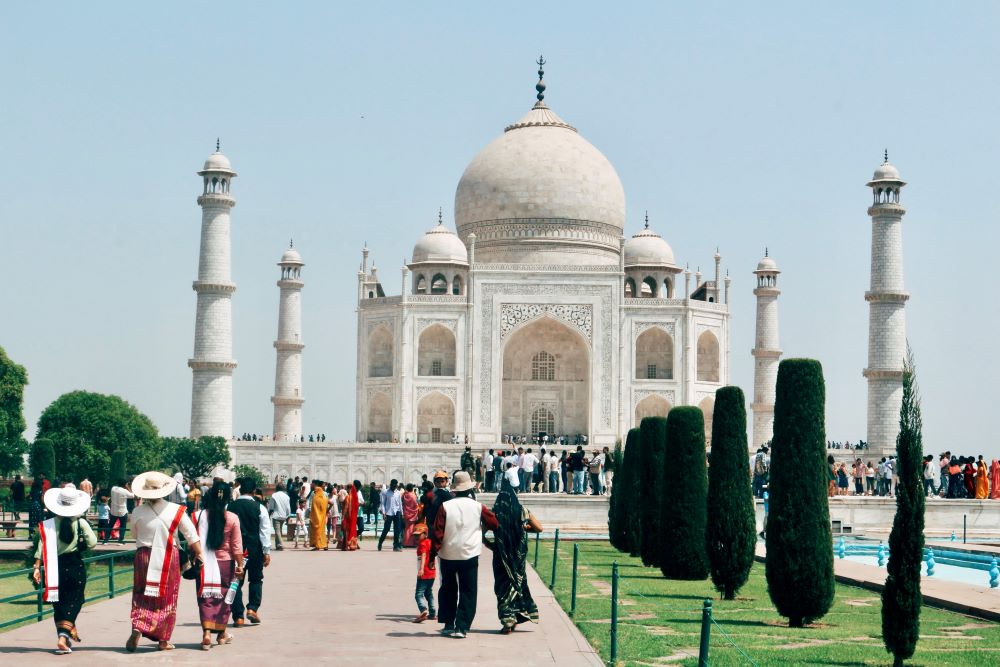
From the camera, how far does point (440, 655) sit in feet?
26.3

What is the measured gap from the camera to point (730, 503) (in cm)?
1214

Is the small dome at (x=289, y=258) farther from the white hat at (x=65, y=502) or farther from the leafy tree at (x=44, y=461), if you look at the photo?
the white hat at (x=65, y=502)

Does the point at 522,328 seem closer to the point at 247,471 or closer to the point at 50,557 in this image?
the point at 247,471

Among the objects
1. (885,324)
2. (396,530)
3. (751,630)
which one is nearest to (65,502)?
(751,630)

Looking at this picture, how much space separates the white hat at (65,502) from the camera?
27.5 feet

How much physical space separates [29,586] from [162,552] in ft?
26.8

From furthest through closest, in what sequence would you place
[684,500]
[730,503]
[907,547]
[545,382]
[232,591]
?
[545,382], [684,500], [730,503], [232,591], [907,547]

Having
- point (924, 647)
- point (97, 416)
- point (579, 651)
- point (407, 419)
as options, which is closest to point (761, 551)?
point (924, 647)

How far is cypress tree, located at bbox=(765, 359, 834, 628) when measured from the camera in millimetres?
10102

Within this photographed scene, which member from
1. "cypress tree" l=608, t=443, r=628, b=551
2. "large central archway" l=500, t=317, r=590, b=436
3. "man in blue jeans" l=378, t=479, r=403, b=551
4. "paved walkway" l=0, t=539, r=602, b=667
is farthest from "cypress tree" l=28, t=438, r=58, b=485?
"paved walkway" l=0, t=539, r=602, b=667

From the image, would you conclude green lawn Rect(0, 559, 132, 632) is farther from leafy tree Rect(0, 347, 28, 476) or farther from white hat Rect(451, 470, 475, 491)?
leafy tree Rect(0, 347, 28, 476)

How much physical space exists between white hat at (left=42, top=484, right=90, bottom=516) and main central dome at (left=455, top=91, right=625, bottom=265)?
30971 millimetres

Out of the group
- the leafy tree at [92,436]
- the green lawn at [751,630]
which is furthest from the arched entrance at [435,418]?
the green lawn at [751,630]

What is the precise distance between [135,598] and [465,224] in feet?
110
